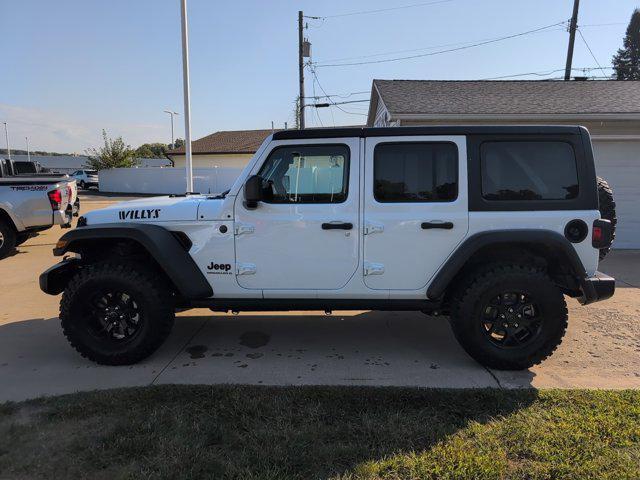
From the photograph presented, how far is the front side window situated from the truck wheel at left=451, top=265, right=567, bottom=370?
1.47 m

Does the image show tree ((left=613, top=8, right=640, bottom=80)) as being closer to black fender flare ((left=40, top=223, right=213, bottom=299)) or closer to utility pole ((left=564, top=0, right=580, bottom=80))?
utility pole ((left=564, top=0, right=580, bottom=80))

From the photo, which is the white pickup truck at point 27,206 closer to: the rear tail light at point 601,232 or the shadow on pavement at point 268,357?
the shadow on pavement at point 268,357

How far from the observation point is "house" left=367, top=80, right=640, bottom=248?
918cm

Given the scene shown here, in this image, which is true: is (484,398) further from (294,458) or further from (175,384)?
(175,384)

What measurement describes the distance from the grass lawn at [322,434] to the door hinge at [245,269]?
0.96 m

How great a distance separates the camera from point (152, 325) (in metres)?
3.93

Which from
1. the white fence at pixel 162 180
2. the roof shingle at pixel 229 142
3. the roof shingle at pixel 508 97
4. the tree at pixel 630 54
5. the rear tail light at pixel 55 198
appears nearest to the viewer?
the rear tail light at pixel 55 198

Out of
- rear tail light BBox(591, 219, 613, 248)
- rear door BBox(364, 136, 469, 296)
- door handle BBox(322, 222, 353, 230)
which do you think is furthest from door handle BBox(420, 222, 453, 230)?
rear tail light BBox(591, 219, 613, 248)

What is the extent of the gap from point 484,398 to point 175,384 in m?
2.36

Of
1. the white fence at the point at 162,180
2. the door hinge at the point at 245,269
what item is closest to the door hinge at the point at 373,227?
the door hinge at the point at 245,269

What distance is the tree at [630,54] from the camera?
2028 inches

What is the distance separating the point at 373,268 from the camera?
3.87 meters

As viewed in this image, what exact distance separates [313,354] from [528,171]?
249 cm

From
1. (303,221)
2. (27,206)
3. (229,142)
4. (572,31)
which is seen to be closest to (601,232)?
(303,221)
